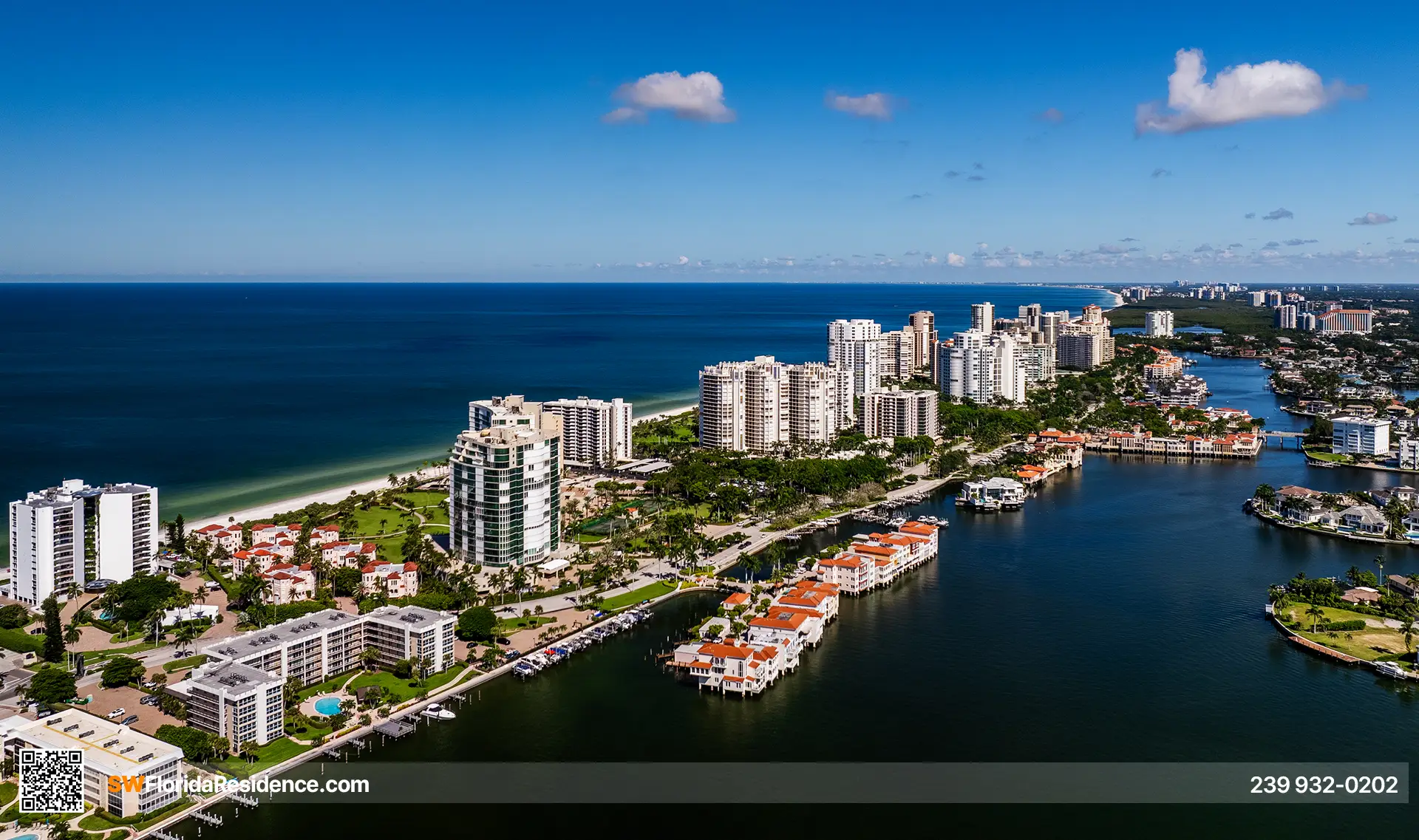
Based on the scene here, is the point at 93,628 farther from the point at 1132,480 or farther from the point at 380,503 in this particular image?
the point at 1132,480

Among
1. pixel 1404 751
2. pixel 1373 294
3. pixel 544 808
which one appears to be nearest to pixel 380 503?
pixel 544 808

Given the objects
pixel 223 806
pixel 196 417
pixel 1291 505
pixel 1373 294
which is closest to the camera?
pixel 223 806

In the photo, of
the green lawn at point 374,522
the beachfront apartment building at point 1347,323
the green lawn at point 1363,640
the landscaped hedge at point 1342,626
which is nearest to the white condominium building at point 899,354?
the green lawn at point 374,522

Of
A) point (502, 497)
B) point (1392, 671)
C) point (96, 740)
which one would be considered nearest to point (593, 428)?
point (502, 497)

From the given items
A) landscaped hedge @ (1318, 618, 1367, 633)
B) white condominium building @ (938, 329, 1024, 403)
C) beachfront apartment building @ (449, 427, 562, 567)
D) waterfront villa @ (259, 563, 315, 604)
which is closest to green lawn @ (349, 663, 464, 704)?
waterfront villa @ (259, 563, 315, 604)

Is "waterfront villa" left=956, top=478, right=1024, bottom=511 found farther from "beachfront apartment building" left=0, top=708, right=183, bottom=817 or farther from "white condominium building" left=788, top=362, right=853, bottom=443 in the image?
"beachfront apartment building" left=0, top=708, right=183, bottom=817

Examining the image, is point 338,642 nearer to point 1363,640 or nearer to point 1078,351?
point 1363,640
